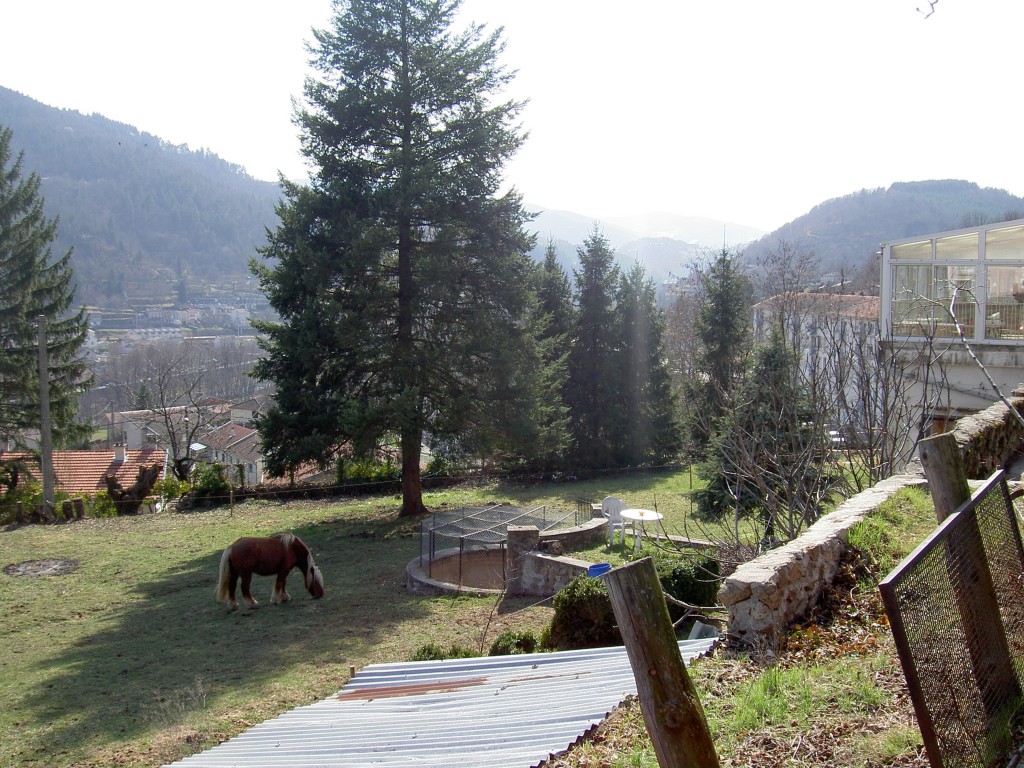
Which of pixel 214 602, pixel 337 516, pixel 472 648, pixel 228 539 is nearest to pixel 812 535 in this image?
pixel 472 648

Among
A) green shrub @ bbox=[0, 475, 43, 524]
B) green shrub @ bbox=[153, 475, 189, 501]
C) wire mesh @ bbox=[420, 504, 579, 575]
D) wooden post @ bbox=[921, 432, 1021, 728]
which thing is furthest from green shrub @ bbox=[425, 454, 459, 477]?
wooden post @ bbox=[921, 432, 1021, 728]

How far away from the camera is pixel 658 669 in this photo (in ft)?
8.73

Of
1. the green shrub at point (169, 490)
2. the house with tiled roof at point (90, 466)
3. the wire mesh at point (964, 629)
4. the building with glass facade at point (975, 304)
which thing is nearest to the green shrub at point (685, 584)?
the wire mesh at point (964, 629)

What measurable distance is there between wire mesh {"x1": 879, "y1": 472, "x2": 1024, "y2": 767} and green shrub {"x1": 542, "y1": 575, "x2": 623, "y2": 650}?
5.50m

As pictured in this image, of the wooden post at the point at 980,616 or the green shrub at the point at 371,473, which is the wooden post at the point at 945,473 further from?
the green shrub at the point at 371,473

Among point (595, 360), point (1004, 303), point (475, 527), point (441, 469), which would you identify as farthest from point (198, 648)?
point (595, 360)

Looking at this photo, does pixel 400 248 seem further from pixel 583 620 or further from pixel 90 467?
pixel 90 467

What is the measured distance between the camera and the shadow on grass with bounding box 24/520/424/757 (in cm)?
831

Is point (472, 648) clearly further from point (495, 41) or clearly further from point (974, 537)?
point (495, 41)

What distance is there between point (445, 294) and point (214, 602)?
28.8 ft

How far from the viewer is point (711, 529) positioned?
646 inches

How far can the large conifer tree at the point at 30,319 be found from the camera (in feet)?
87.2

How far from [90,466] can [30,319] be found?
232 inches

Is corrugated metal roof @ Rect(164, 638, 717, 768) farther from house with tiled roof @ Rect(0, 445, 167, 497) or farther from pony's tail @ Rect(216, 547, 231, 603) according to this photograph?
house with tiled roof @ Rect(0, 445, 167, 497)
